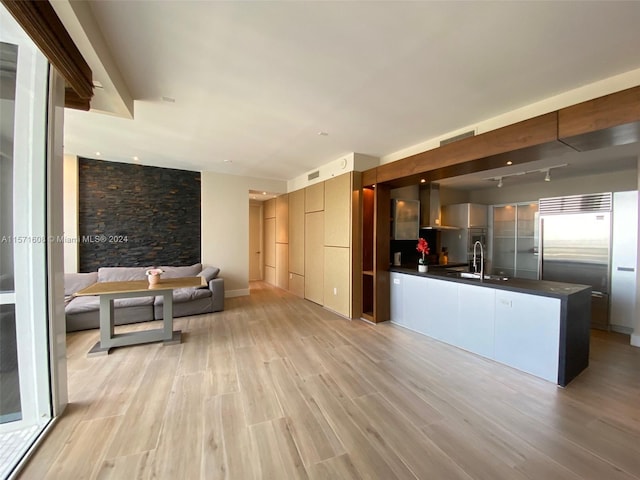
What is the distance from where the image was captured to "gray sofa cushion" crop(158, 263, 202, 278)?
17.0 feet

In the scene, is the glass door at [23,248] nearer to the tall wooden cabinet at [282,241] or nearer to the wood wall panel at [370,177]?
the wood wall panel at [370,177]

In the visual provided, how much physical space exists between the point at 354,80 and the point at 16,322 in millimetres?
3288

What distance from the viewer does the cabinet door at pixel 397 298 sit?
4.24 metres

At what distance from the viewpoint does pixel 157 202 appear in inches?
216

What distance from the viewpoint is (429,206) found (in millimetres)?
5590

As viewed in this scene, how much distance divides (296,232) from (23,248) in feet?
15.8

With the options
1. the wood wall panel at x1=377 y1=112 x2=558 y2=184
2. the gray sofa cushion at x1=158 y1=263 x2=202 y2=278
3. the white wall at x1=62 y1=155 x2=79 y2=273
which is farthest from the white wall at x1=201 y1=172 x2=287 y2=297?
the wood wall panel at x1=377 y1=112 x2=558 y2=184

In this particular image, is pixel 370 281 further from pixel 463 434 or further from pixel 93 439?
pixel 93 439

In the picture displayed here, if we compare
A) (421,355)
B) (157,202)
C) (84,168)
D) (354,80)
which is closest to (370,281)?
(421,355)

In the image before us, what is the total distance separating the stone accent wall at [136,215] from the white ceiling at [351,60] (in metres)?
2.00

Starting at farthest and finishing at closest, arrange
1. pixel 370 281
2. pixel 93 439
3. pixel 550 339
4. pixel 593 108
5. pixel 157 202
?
1. pixel 157 202
2. pixel 370 281
3. pixel 550 339
4. pixel 593 108
5. pixel 93 439

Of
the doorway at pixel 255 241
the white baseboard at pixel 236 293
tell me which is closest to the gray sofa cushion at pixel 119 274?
the white baseboard at pixel 236 293

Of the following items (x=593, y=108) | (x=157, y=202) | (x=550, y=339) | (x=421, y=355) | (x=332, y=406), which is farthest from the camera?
(x=157, y=202)

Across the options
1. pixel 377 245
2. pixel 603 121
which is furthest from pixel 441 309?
pixel 603 121
